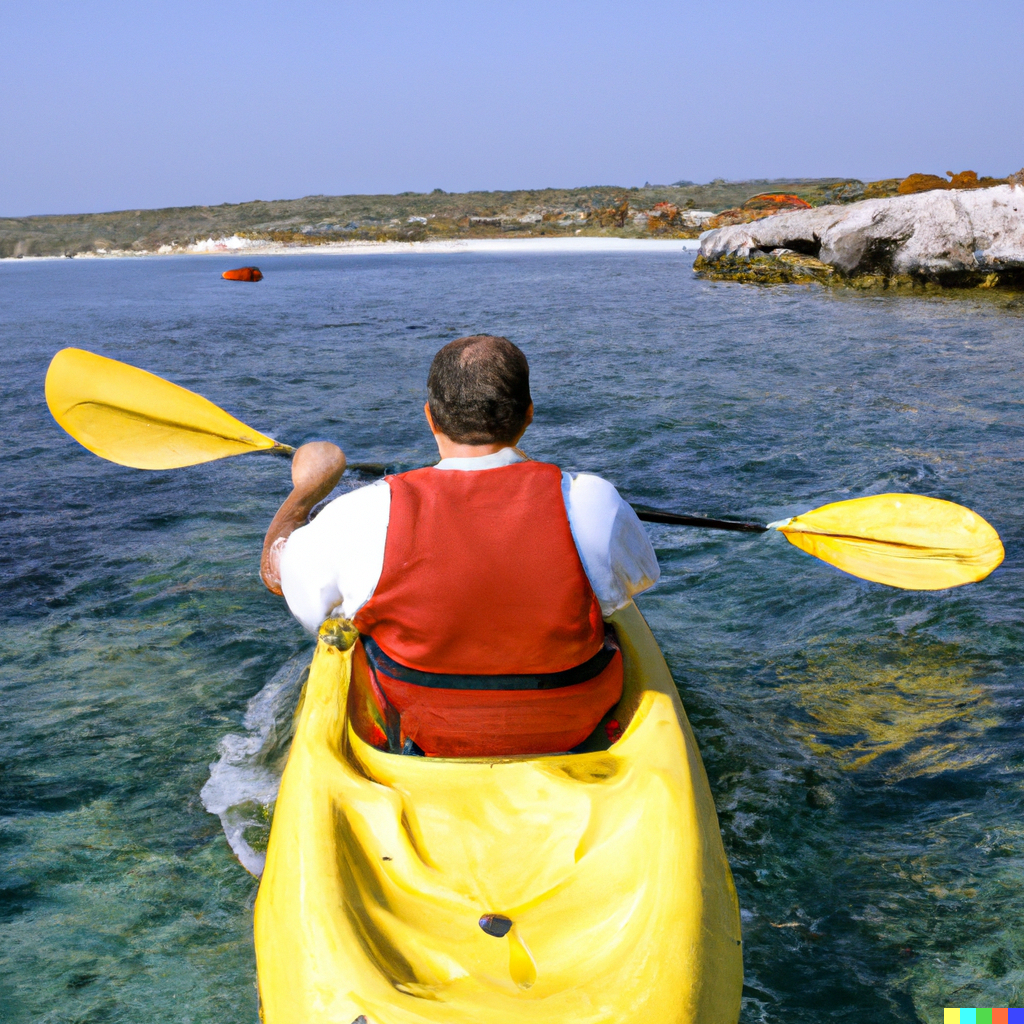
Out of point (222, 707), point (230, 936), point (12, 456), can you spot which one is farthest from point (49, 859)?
point (12, 456)

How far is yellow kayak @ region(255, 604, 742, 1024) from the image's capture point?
60.0 inches

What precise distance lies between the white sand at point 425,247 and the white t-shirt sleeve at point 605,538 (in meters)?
34.8

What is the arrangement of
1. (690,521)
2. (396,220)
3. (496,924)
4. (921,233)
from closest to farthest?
(496,924)
(690,521)
(921,233)
(396,220)

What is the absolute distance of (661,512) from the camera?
3.46 meters

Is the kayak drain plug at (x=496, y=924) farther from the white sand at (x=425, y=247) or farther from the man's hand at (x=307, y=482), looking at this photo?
the white sand at (x=425, y=247)

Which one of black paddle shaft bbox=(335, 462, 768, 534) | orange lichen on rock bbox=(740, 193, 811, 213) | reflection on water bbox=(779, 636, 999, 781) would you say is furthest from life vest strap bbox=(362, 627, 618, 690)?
orange lichen on rock bbox=(740, 193, 811, 213)

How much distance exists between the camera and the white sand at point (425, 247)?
1553 inches

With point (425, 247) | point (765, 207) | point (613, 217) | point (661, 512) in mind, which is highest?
point (613, 217)

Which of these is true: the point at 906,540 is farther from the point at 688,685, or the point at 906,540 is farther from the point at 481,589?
the point at 481,589

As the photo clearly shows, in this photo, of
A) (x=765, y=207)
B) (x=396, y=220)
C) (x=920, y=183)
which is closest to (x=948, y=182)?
(x=920, y=183)

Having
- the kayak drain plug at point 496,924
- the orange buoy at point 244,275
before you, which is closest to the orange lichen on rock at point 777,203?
the orange buoy at point 244,275

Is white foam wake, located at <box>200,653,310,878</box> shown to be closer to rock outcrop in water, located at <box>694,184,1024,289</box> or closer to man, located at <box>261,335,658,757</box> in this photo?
man, located at <box>261,335,658,757</box>

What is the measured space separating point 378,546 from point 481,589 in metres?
0.21

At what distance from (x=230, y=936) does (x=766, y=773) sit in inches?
66.4
